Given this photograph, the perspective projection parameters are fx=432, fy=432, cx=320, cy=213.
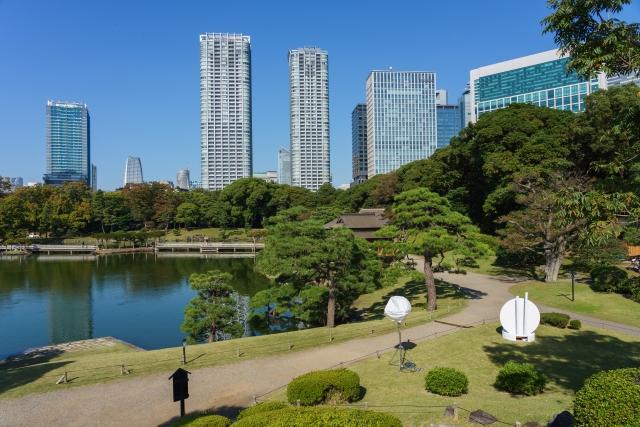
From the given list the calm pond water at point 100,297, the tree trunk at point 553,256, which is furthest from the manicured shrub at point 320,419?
the tree trunk at point 553,256

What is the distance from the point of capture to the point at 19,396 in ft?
39.1

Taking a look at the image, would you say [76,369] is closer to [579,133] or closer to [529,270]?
[529,270]

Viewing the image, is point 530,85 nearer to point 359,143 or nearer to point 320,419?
point 359,143

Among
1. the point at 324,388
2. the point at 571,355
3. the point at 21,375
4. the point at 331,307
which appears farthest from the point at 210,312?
the point at 571,355

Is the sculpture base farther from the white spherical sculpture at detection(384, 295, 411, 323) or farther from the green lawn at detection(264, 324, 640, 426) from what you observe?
the white spherical sculpture at detection(384, 295, 411, 323)

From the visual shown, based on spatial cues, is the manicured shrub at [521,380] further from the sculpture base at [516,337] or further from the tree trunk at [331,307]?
the tree trunk at [331,307]

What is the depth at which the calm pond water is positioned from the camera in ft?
87.7

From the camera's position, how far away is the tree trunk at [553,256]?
2719 centimetres

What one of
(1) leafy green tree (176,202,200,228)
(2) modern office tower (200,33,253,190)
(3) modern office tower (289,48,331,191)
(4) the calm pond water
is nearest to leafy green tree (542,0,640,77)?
(4) the calm pond water

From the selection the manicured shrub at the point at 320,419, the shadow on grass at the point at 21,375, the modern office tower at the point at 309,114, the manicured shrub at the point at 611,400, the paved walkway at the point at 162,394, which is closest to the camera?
the manicured shrub at the point at 320,419

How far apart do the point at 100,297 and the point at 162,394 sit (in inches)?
1143

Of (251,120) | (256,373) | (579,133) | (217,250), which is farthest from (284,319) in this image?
(251,120)

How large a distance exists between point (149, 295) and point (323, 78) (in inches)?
5469

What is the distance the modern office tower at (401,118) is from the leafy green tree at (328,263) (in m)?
134
